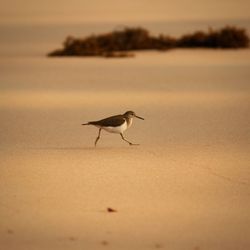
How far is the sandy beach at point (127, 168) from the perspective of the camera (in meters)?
7.27

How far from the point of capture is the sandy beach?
23.9 ft

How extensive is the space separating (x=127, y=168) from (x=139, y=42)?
1907cm

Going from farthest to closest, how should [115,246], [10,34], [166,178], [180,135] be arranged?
[10,34], [180,135], [166,178], [115,246]

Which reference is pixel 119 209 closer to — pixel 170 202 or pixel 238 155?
pixel 170 202

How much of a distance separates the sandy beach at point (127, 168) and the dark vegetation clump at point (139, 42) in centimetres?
769

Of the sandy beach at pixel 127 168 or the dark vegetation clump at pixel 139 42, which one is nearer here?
the sandy beach at pixel 127 168

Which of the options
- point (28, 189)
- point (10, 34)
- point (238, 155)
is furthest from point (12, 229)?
point (10, 34)

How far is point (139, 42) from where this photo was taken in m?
28.7

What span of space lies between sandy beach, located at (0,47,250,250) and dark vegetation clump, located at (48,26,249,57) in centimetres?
769

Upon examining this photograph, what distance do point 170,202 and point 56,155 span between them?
2.64m

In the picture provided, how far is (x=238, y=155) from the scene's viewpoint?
1073cm

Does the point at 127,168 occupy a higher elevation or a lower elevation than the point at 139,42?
higher

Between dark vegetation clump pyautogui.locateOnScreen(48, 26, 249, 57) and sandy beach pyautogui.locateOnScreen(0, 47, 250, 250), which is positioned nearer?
sandy beach pyautogui.locateOnScreen(0, 47, 250, 250)

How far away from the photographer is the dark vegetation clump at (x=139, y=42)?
88.6 feet
